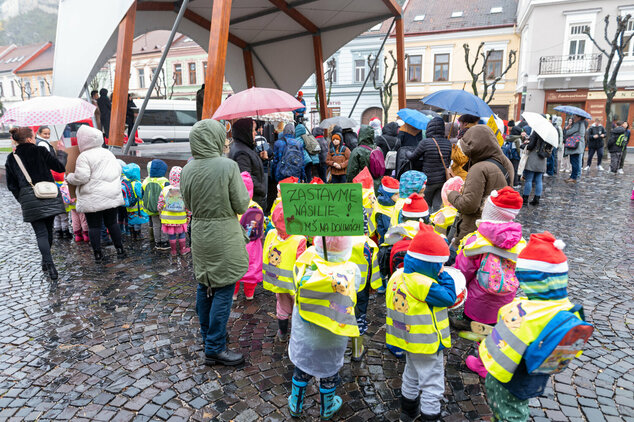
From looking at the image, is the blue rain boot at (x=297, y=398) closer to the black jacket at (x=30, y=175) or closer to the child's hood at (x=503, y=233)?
the child's hood at (x=503, y=233)

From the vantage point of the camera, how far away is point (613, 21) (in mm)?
24359

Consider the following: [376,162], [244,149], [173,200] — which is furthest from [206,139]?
[376,162]

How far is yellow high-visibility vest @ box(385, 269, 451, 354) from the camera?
245 cm

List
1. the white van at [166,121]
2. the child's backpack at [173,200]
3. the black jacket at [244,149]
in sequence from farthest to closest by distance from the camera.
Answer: the white van at [166,121] → the child's backpack at [173,200] → the black jacket at [244,149]

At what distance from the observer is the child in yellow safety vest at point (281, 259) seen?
11.5 feet

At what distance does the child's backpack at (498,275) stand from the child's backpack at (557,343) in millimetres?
1200

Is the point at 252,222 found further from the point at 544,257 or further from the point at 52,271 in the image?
the point at 52,271

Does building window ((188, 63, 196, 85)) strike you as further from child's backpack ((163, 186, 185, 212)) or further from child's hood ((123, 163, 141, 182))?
A: child's backpack ((163, 186, 185, 212))

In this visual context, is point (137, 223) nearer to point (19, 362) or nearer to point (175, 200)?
point (175, 200)

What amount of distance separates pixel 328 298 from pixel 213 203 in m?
1.23

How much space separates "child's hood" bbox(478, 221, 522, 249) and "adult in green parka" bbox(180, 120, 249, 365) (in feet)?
6.18

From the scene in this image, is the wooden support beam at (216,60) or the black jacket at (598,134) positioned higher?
the wooden support beam at (216,60)

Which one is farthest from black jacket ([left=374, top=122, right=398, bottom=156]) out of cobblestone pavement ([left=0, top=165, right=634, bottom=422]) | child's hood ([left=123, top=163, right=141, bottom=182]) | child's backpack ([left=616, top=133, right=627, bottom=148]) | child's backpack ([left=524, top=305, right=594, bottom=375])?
child's backpack ([left=616, top=133, right=627, bottom=148])

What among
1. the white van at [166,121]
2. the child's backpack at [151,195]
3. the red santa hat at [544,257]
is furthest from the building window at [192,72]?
the red santa hat at [544,257]
